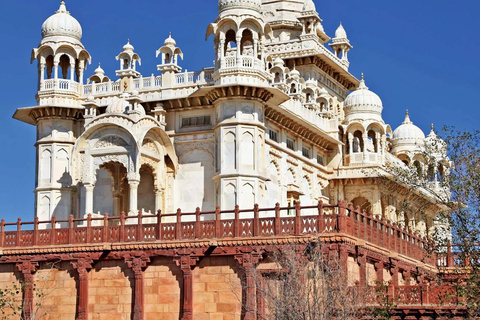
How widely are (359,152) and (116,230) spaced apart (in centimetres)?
1838

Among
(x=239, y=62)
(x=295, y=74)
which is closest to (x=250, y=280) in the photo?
(x=239, y=62)

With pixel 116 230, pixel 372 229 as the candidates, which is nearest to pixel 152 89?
pixel 116 230

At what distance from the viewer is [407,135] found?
62.4m

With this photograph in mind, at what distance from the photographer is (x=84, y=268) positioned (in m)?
38.0

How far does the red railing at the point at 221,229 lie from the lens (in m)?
35.1

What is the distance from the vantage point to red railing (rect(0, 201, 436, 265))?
115 ft

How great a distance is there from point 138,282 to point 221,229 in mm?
3484

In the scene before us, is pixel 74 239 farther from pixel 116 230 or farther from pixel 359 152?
pixel 359 152

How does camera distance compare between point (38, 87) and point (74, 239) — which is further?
point (38, 87)

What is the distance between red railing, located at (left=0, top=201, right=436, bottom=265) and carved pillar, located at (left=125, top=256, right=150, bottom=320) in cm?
78

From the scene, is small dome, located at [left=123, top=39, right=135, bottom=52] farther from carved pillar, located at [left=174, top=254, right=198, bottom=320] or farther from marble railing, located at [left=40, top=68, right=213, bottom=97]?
carved pillar, located at [left=174, top=254, right=198, bottom=320]

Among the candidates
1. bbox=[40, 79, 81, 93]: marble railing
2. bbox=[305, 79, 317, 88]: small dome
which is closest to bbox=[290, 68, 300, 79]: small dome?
bbox=[305, 79, 317, 88]: small dome

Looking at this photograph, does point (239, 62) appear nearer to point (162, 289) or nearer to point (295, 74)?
point (295, 74)

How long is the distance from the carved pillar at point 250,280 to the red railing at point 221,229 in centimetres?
76
